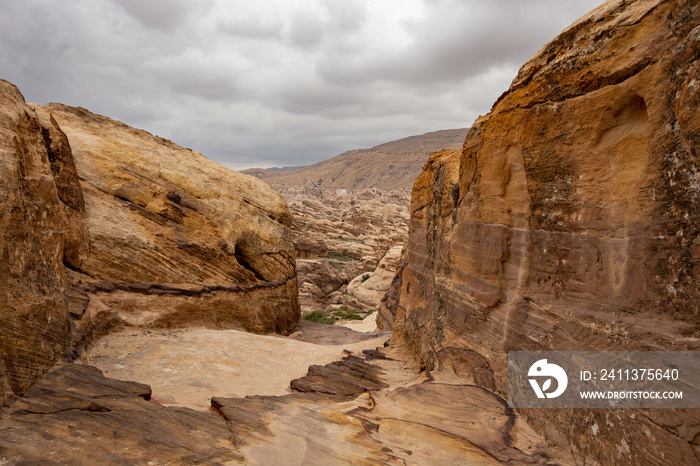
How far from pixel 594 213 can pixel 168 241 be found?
1225 cm

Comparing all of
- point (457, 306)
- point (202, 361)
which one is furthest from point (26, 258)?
point (457, 306)

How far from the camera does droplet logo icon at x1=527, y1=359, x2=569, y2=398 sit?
5.19 meters

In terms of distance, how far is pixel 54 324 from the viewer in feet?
21.7

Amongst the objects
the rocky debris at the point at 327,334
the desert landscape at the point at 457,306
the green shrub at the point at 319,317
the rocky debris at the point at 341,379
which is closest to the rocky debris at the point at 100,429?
the desert landscape at the point at 457,306

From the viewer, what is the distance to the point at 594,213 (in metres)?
5.22

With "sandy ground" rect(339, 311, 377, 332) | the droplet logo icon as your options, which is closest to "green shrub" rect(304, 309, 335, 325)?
"sandy ground" rect(339, 311, 377, 332)

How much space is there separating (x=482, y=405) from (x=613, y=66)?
5311 mm

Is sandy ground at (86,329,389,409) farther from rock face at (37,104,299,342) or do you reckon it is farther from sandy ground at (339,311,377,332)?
sandy ground at (339,311,377,332)

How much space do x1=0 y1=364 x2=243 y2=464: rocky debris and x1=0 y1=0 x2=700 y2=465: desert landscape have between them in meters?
0.03

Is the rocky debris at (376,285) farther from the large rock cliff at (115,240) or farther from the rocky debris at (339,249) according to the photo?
the large rock cliff at (115,240)

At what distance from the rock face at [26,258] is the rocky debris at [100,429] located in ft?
1.10

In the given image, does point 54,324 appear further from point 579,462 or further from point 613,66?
point 613,66

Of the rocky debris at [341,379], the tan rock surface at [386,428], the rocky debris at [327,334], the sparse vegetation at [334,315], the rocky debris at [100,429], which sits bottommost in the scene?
the sparse vegetation at [334,315]

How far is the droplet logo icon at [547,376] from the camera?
519cm
